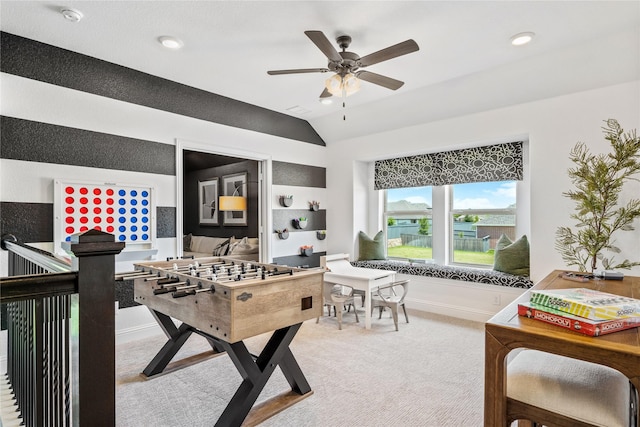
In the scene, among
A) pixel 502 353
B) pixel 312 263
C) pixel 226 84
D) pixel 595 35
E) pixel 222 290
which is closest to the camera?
pixel 502 353

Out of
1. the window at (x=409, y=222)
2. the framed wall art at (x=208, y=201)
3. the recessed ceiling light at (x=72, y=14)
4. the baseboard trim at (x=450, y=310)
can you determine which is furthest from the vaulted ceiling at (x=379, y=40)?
the framed wall art at (x=208, y=201)

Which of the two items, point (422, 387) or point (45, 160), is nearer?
point (422, 387)

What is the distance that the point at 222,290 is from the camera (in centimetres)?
182

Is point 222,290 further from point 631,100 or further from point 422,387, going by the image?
point 631,100

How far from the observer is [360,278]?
12.2 ft

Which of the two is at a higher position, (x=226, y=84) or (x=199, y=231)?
(x=226, y=84)

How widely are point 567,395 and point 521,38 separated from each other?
9.10ft

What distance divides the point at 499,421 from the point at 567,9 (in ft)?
9.15

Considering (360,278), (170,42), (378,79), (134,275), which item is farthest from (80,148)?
(360,278)

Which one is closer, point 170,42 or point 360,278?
point 170,42

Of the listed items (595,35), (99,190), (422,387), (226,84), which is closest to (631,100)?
(595,35)

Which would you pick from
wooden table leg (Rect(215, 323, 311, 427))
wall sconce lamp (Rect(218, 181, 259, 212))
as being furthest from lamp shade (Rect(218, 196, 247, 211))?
wooden table leg (Rect(215, 323, 311, 427))

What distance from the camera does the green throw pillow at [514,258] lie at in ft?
13.1

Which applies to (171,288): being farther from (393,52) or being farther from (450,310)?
(450,310)
